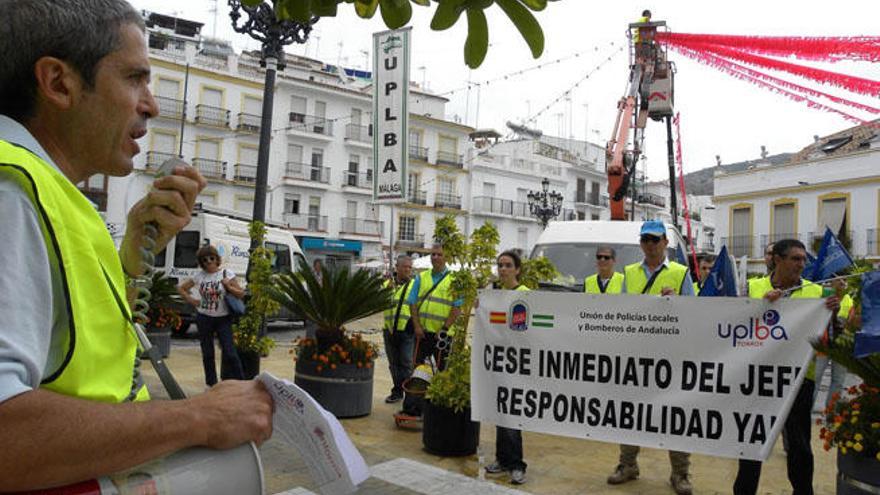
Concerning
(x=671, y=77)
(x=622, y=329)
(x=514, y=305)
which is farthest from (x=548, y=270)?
(x=671, y=77)

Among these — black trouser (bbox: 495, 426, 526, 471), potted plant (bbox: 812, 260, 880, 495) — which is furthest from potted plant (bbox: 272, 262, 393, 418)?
potted plant (bbox: 812, 260, 880, 495)

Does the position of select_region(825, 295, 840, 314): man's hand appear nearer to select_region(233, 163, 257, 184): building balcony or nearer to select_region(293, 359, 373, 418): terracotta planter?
select_region(293, 359, 373, 418): terracotta planter

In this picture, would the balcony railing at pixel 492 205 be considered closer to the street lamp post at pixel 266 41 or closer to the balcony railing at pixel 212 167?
the balcony railing at pixel 212 167

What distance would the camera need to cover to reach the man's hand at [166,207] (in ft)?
4.30

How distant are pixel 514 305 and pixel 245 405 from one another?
171 inches

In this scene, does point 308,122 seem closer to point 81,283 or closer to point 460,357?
point 460,357

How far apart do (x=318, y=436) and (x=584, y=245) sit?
954cm

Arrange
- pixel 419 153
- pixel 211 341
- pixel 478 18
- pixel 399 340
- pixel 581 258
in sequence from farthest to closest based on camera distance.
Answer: pixel 419 153
pixel 581 258
pixel 211 341
pixel 399 340
pixel 478 18

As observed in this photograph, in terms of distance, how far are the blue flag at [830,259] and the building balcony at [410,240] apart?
40752mm

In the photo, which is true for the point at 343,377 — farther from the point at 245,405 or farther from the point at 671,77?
the point at 671,77

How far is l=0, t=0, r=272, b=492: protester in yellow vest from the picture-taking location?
89 cm

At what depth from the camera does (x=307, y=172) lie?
139 feet

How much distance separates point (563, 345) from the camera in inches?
201

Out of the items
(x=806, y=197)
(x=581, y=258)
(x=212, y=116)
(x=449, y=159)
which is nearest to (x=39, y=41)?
(x=581, y=258)
